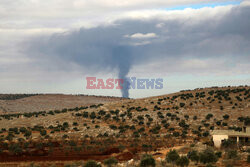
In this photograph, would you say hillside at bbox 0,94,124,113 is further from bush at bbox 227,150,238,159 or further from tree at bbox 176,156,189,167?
tree at bbox 176,156,189,167

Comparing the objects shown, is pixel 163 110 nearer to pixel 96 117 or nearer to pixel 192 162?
pixel 96 117

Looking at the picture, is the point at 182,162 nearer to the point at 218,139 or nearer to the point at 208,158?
the point at 208,158

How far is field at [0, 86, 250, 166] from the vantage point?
43594mm

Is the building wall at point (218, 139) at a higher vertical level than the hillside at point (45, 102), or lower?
lower

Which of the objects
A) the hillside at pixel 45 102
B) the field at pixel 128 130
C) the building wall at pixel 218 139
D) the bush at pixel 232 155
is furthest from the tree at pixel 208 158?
the hillside at pixel 45 102

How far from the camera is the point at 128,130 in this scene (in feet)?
216

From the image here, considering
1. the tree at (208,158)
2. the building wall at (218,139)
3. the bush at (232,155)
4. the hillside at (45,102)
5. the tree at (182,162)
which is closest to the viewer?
the tree at (182,162)

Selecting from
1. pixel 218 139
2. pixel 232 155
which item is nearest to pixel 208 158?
pixel 232 155

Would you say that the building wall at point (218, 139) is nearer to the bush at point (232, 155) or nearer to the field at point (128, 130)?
the field at point (128, 130)

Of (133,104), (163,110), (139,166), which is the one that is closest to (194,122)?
(163,110)

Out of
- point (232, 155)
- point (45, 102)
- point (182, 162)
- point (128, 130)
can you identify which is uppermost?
point (45, 102)

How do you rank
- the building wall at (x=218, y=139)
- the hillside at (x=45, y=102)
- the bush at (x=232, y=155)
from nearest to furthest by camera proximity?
the bush at (x=232, y=155), the building wall at (x=218, y=139), the hillside at (x=45, y=102)

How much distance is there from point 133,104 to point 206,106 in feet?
68.4

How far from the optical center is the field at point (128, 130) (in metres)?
43.6
